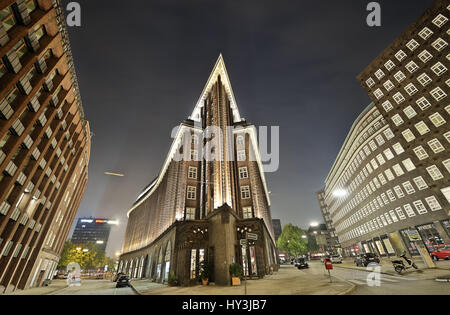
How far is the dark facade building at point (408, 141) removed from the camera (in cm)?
2836

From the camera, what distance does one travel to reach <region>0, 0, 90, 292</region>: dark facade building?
53.9ft

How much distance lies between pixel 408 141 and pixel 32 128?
53683 millimetres

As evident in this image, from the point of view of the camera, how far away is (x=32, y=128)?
838 inches

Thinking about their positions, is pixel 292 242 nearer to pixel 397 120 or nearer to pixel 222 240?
pixel 397 120

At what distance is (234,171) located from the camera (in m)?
31.2

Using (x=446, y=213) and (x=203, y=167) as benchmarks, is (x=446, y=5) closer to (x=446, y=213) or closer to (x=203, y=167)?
(x=446, y=213)

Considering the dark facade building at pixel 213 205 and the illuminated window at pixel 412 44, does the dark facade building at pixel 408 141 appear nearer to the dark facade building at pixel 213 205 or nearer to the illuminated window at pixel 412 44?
the illuminated window at pixel 412 44

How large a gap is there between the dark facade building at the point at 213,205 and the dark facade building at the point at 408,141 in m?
25.9

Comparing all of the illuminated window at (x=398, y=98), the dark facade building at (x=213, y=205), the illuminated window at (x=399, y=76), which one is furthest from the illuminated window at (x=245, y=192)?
the illuminated window at (x=399, y=76)

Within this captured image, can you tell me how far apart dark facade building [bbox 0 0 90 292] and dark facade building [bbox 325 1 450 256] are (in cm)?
5086

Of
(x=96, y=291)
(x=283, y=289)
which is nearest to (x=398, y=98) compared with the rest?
(x=283, y=289)

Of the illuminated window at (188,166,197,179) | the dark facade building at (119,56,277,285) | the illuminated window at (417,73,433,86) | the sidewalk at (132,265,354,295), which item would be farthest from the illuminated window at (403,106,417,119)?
the illuminated window at (188,166,197,179)

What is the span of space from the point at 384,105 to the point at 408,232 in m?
24.1
